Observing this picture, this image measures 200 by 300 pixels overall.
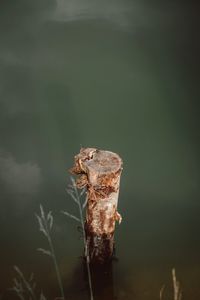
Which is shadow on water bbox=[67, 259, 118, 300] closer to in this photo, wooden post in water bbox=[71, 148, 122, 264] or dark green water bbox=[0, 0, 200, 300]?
dark green water bbox=[0, 0, 200, 300]

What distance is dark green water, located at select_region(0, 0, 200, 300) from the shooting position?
11.1ft

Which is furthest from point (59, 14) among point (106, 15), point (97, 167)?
point (97, 167)

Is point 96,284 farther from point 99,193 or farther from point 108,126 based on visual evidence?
point 108,126

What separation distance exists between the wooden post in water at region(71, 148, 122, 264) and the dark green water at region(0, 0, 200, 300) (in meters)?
0.39

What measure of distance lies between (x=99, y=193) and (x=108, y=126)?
2.41 metres

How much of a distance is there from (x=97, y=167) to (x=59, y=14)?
5.39 meters

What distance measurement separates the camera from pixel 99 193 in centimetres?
274

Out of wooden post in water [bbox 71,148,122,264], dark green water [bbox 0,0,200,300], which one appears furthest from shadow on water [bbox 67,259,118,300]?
wooden post in water [bbox 71,148,122,264]

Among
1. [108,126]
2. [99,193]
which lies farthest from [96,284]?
[108,126]

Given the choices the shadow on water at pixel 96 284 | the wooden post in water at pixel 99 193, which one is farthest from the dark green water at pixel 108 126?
the wooden post in water at pixel 99 193

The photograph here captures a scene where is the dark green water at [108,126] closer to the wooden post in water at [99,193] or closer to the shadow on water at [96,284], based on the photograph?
the shadow on water at [96,284]

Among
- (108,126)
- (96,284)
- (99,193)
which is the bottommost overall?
(96,284)

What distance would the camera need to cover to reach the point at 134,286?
3.14 meters

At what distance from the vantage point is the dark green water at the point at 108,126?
11.1 ft
